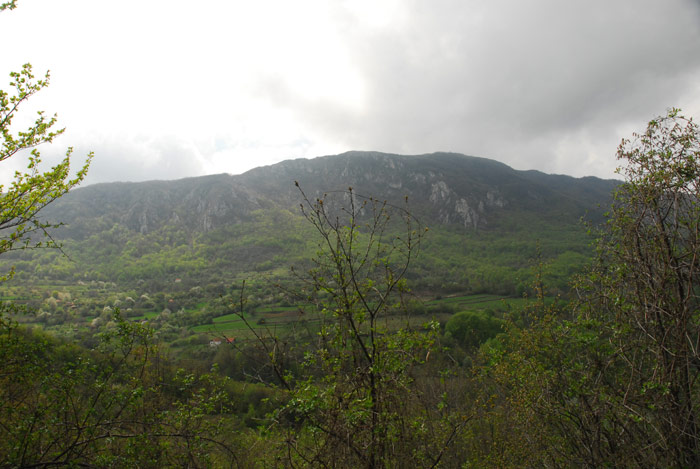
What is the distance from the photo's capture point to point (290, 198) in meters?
176

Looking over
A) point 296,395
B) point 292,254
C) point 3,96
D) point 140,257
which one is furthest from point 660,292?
point 140,257

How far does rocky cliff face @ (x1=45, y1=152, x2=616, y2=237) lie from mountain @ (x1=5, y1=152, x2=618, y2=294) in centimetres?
62

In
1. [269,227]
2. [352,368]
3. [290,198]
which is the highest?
[290,198]

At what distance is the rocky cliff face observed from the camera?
494 ft

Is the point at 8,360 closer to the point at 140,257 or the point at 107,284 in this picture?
the point at 107,284

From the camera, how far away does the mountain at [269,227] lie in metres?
101

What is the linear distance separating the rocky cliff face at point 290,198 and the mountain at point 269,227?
625mm

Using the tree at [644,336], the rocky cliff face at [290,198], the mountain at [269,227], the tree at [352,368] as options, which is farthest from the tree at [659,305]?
the rocky cliff face at [290,198]

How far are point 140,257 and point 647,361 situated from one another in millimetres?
147881

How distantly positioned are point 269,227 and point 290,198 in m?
34.6

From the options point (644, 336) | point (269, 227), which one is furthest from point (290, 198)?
point (644, 336)

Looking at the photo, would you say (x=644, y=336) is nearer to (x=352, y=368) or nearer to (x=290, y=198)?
(x=352, y=368)

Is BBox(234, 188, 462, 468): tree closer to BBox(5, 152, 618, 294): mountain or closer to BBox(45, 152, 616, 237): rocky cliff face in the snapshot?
BBox(5, 152, 618, 294): mountain

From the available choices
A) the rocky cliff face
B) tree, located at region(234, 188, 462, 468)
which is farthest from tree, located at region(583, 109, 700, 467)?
the rocky cliff face
